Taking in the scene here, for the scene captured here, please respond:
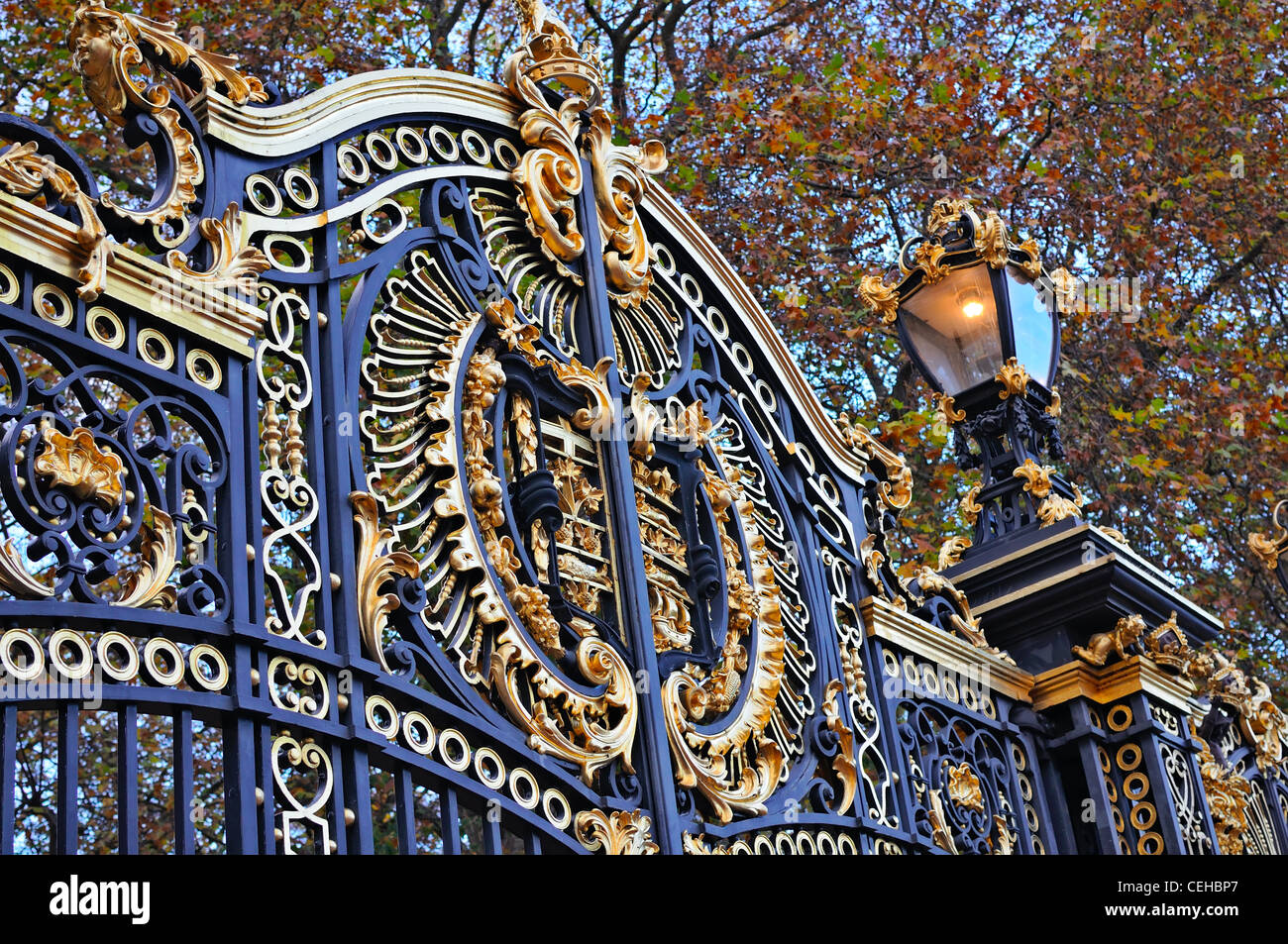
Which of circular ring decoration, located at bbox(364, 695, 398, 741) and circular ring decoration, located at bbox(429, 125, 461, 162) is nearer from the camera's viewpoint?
circular ring decoration, located at bbox(364, 695, 398, 741)

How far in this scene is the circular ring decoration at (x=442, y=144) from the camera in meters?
4.75

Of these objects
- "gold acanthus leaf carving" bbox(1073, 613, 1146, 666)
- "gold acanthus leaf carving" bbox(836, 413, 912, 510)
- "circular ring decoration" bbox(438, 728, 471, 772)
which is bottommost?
"circular ring decoration" bbox(438, 728, 471, 772)

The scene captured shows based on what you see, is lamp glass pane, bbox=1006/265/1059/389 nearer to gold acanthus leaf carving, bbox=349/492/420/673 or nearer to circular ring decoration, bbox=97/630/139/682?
gold acanthus leaf carving, bbox=349/492/420/673

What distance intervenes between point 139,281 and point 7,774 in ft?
3.57

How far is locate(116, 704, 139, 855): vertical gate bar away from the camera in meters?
3.17

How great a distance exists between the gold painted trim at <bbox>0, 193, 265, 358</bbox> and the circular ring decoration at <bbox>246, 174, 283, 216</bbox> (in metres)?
0.33

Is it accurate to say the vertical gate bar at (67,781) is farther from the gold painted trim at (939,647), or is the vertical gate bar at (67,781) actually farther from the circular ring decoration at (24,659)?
the gold painted trim at (939,647)

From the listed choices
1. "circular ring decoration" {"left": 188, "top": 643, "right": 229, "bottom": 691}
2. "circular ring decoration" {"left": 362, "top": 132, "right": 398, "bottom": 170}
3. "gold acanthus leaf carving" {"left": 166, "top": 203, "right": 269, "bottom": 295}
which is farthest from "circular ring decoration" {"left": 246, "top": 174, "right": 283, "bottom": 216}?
"circular ring decoration" {"left": 188, "top": 643, "right": 229, "bottom": 691}

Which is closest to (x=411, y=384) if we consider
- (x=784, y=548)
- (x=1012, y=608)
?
(x=784, y=548)

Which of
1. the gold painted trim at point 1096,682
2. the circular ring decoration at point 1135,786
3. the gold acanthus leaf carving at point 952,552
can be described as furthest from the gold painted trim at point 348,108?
the circular ring decoration at point 1135,786

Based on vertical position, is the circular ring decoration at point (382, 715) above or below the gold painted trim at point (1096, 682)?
below

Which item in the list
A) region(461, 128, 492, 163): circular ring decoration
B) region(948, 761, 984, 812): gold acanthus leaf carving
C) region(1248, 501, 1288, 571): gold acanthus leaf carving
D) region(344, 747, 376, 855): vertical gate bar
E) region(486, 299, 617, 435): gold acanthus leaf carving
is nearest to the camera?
region(344, 747, 376, 855): vertical gate bar

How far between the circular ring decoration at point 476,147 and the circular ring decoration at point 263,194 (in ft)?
2.45

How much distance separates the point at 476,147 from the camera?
4.89 meters
